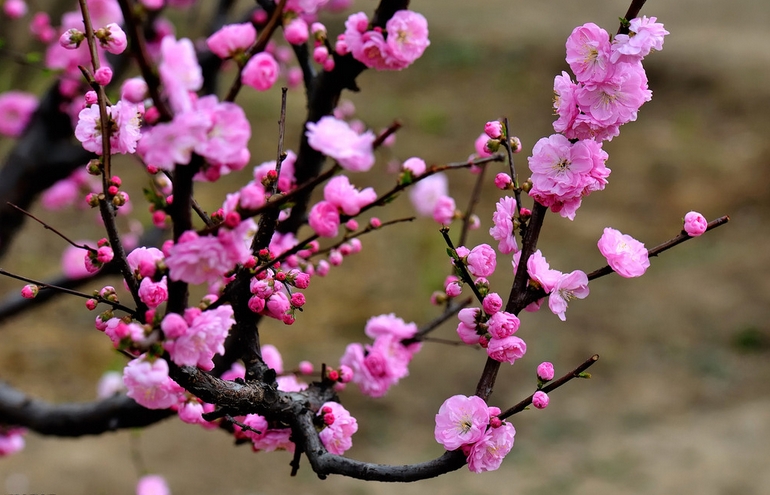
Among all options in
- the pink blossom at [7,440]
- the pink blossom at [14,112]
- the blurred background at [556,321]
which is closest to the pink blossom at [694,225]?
the blurred background at [556,321]

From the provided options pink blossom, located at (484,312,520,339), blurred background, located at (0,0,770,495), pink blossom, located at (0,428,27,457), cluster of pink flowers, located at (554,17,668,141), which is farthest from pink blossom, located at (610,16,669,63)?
pink blossom, located at (0,428,27,457)

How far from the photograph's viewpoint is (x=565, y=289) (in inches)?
34.3

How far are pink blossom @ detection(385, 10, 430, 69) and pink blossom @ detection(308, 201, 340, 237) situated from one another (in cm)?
39

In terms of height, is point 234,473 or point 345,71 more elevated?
point 345,71

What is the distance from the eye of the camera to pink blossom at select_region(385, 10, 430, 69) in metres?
1.01

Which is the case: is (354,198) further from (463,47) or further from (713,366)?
(463,47)

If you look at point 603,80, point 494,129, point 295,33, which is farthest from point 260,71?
point 603,80

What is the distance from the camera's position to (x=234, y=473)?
3139 mm

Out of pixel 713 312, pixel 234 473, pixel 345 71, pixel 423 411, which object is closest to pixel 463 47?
pixel 713 312

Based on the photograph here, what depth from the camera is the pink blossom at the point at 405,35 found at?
3.31ft

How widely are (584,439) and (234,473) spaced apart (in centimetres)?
162

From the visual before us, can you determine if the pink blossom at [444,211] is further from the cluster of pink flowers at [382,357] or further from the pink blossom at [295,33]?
the pink blossom at [295,33]

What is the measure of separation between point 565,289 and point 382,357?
0.42 m

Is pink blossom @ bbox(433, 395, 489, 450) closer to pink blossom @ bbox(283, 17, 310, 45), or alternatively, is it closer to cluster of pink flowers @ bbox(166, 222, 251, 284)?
cluster of pink flowers @ bbox(166, 222, 251, 284)
